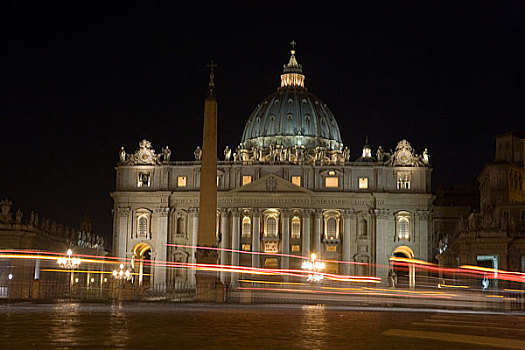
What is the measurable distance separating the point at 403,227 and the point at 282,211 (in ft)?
49.6

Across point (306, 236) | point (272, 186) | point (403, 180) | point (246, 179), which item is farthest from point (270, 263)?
point (403, 180)

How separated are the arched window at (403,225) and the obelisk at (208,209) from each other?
62782 mm

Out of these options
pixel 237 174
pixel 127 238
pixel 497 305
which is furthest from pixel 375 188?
pixel 497 305

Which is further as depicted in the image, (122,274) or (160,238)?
(160,238)

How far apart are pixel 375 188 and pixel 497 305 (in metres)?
61.9

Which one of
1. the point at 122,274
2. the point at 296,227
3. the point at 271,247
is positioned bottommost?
the point at 122,274

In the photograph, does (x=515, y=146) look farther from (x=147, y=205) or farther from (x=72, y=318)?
(x=72, y=318)

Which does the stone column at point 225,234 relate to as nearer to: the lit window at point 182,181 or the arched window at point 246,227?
the arched window at point 246,227

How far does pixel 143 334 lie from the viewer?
17438mm

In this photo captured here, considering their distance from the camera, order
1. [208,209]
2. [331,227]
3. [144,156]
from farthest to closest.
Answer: [144,156], [331,227], [208,209]

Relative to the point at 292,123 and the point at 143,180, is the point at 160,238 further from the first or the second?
the point at 292,123

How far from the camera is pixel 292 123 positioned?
127 m

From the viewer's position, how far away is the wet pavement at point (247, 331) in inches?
621

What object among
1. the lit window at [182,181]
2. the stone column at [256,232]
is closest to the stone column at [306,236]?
the stone column at [256,232]
